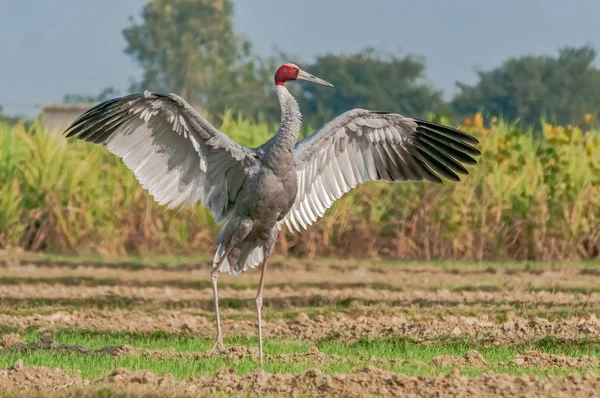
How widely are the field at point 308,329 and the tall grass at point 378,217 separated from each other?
1552 mm

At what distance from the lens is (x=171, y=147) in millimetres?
9398

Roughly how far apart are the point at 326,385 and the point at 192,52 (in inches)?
2179

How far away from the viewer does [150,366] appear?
772 cm

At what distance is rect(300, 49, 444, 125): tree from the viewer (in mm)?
54594

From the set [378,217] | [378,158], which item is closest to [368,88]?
[378,217]

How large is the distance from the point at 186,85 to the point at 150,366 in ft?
170

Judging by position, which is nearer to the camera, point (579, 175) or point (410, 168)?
point (410, 168)

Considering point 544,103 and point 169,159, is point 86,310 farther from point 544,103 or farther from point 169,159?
point 544,103

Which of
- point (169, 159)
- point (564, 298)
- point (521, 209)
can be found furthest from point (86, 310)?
point (521, 209)

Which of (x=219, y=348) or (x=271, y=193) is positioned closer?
(x=219, y=348)

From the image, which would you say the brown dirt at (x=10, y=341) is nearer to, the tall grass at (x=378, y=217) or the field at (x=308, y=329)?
the field at (x=308, y=329)

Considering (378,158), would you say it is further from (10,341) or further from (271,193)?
(10,341)

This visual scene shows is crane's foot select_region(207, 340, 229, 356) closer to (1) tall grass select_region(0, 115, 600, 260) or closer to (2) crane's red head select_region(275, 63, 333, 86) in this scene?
(2) crane's red head select_region(275, 63, 333, 86)

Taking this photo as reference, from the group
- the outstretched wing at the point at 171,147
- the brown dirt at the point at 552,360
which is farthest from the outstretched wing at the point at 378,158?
the brown dirt at the point at 552,360
